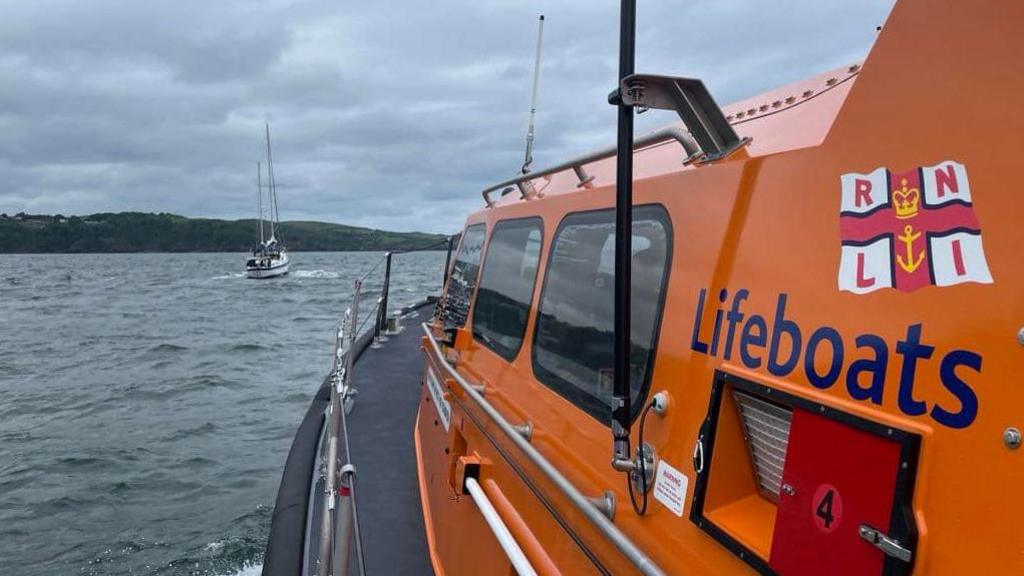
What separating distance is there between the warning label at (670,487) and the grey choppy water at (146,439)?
6099 millimetres

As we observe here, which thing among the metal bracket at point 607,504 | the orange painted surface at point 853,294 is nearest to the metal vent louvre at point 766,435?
the orange painted surface at point 853,294

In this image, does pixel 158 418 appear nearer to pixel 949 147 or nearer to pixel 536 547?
pixel 536 547

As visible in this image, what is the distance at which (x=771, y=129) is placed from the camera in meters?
2.12

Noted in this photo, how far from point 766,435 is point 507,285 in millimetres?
2372

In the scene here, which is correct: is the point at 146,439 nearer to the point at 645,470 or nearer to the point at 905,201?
the point at 645,470

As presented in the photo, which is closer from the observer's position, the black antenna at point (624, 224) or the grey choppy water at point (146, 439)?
the black antenna at point (624, 224)

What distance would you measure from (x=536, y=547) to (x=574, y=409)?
0.54 metres

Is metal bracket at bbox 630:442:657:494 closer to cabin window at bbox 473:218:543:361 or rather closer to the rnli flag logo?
the rnli flag logo

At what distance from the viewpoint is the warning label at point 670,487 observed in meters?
1.83

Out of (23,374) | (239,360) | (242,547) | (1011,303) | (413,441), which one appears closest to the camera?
(1011,303)

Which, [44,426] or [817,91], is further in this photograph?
[44,426]

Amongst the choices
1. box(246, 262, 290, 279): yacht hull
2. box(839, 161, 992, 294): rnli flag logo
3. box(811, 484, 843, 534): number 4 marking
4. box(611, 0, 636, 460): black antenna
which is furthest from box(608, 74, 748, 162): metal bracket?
box(246, 262, 290, 279): yacht hull

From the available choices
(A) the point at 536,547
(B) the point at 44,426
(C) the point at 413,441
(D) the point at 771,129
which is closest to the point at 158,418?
(B) the point at 44,426

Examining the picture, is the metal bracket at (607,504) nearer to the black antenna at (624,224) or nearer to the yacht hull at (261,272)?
the black antenna at (624,224)
